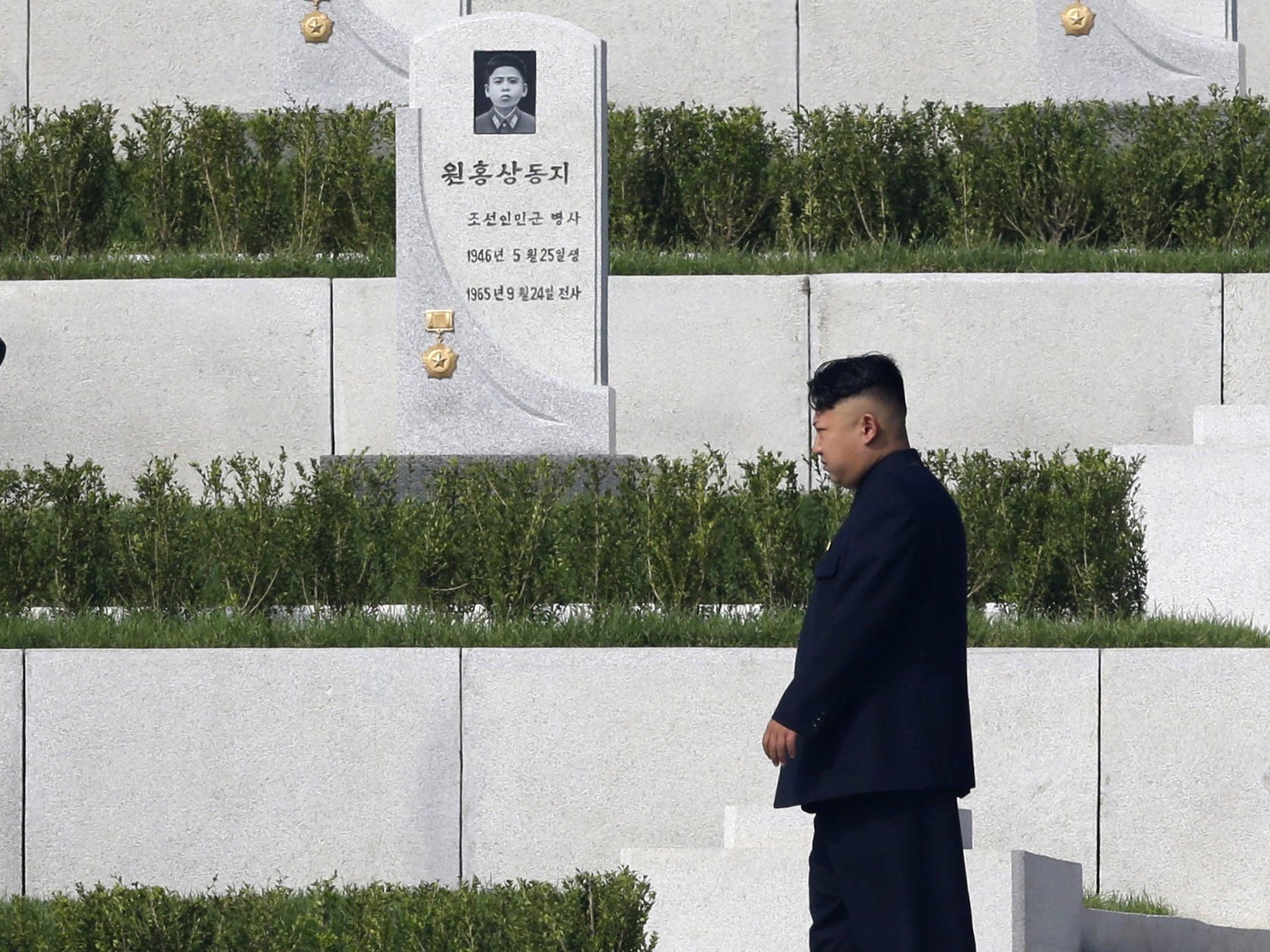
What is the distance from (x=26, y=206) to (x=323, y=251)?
1655mm

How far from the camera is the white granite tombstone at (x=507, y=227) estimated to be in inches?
393

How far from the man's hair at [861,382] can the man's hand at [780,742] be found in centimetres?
74

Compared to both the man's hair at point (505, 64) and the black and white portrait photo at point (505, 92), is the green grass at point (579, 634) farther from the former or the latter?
the man's hair at point (505, 64)

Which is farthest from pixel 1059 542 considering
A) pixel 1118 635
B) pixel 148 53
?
pixel 148 53

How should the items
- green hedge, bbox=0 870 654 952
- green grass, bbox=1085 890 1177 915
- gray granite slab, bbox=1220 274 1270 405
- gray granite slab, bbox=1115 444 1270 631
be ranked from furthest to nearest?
gray granite slab, bbox=1220 274 1270 405, gray granite slab, bbox=1115 444 1270 631, green grass, bbox=1085 890 1177 915, green hedge, bbox=0 870 654 952

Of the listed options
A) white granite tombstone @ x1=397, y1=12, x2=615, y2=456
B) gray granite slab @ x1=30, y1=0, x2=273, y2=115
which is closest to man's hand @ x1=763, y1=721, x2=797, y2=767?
white granite tombstone @ x1=397, y1=12, x2=615, y2=456

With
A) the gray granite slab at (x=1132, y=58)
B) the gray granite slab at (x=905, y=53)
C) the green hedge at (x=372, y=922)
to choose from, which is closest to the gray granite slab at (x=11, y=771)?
the green hedge at (x=372, y=922)

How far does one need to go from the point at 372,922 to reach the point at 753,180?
6323 mm

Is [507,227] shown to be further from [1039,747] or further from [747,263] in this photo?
[1039,747]

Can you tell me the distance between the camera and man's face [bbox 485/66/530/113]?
9945mm

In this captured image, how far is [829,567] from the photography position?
4.61 meters

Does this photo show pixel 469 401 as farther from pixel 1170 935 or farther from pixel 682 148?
pixel 1170 935

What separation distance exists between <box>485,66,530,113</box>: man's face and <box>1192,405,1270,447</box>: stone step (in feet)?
11.5

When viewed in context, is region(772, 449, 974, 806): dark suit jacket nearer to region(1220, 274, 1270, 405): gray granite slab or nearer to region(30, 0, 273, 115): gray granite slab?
region(1220, 274, 1270, 405): gray granite slab
